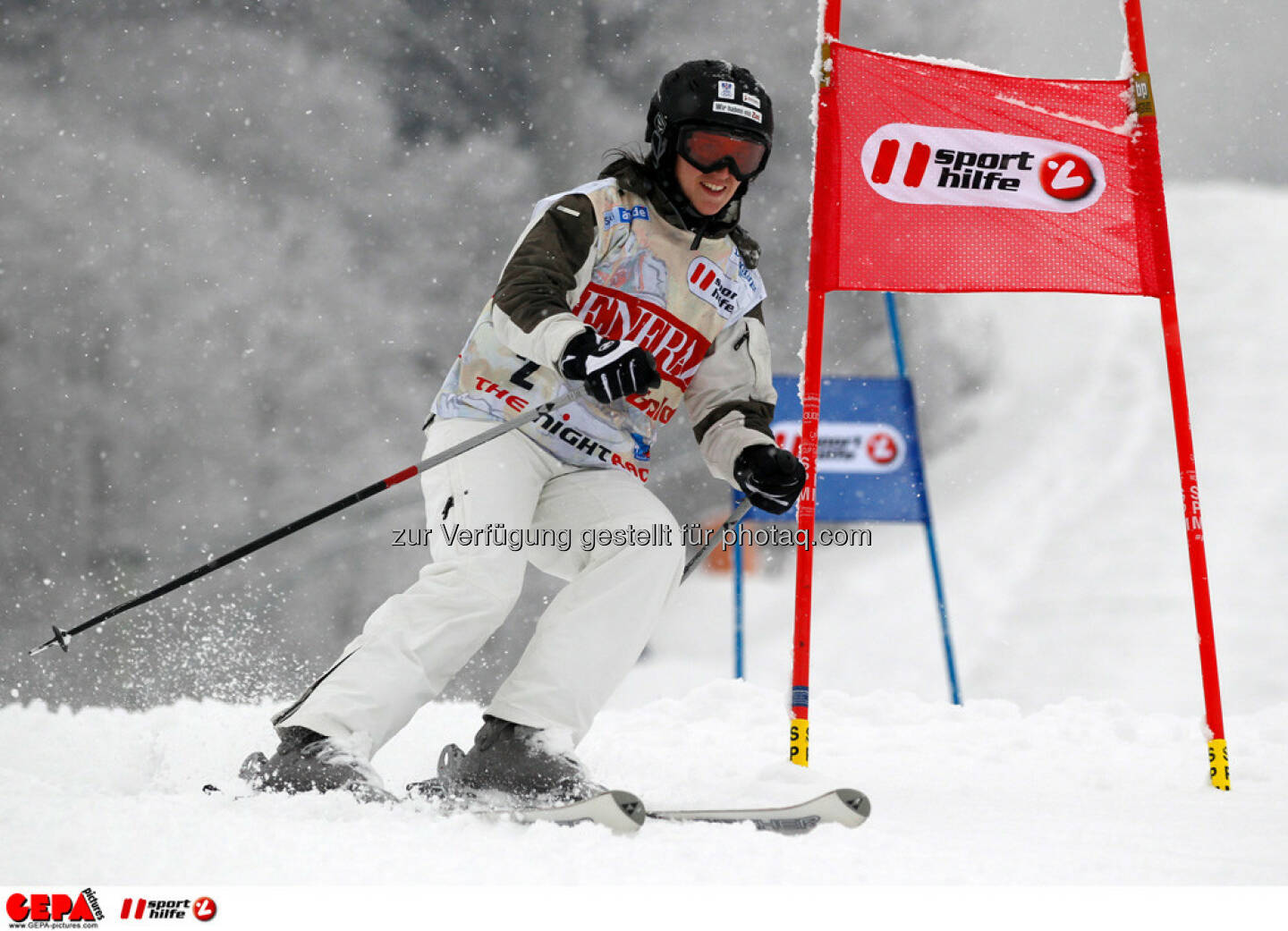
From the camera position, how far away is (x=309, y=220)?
14742 millimetres

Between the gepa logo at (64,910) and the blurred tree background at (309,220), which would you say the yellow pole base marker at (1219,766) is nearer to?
the gepa logo at (64,910)

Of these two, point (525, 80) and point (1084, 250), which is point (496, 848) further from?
point (525, 80)

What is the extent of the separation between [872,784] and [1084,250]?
158 centimetres

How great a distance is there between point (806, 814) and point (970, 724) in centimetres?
231

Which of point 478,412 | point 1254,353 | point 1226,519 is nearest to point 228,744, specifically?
point 478,412

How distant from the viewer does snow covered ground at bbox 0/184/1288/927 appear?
1626mm

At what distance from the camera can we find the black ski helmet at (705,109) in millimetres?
2521

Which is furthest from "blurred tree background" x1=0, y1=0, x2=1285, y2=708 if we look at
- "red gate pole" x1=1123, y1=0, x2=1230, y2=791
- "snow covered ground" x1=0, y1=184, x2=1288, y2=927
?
"red gate pole" x1=1123, y1=0, x2=1230, y2=791

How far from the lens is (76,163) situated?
14.0 meters

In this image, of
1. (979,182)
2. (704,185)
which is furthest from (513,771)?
(979,182)

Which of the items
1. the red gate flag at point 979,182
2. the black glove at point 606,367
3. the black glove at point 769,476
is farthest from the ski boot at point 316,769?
the red gate flag at point 979,182

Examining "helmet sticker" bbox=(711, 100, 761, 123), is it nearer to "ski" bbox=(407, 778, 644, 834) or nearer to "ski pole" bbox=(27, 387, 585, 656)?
"ski pole" bbox=(27, 387, 585, 656)

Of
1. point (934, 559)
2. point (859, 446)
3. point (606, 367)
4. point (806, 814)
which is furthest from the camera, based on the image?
point (859, 446)

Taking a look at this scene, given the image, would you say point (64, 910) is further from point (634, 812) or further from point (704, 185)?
point (704, 185)
